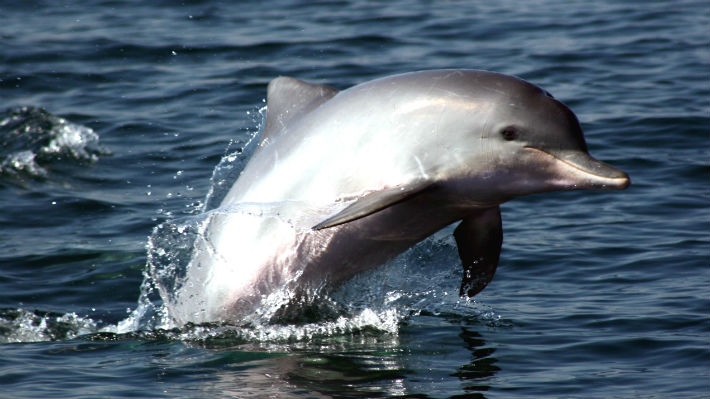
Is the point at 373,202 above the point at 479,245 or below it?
above

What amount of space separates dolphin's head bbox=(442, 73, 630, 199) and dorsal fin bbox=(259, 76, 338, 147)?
130 centimetres

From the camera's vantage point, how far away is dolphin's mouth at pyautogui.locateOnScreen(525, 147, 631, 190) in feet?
21.1

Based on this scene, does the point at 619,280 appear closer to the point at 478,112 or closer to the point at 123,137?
the point at 478,112

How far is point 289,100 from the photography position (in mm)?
7820

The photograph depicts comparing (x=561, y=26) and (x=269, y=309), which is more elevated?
(x=561, y=26)

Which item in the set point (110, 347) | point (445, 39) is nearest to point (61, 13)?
point (445, 39)

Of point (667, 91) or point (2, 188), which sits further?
point (667, 91)

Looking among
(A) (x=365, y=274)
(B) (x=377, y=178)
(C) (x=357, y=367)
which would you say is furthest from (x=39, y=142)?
(B) (x=377, y=178)

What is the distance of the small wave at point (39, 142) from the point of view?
12805 millimetres

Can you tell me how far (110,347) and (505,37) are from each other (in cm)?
1216

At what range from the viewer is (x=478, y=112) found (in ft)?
22.5

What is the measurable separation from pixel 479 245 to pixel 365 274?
2.80ft

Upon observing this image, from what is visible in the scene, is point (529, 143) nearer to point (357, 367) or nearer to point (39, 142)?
point (357, 367)

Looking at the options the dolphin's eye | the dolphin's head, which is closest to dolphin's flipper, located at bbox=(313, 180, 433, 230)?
the dolphin's head
